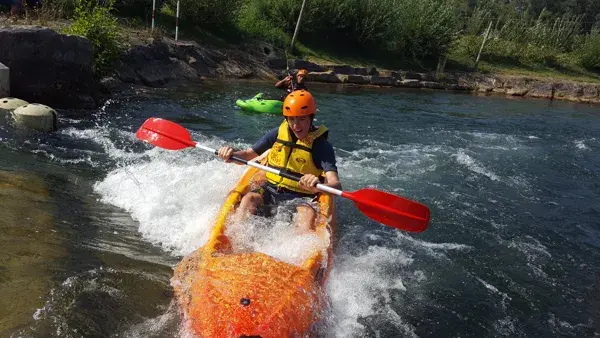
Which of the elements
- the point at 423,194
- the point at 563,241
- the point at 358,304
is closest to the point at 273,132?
the point at 358,304

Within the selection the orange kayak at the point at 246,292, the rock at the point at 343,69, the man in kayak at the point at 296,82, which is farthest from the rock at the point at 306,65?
the orange kayak at the point at 246,292

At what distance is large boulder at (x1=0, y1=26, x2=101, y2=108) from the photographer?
7.34m

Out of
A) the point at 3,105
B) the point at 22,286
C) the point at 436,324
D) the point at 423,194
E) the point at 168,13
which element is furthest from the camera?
the point at 168,13

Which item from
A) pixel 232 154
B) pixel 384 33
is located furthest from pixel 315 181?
pixel 384 33

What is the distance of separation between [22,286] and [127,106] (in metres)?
6.28

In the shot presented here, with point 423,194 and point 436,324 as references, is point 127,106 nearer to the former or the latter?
point 423,194

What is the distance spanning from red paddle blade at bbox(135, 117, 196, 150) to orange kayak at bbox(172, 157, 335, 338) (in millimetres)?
1492

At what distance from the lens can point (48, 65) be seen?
7.67 m

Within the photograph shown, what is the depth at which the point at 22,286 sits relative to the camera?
115 inches

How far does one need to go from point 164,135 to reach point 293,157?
1445 mm

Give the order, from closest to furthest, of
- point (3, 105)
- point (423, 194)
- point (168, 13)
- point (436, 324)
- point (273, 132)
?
1. point (436, 324)
2. point (273, 132)
3. point (423, 194)
4. point (3, 105)
5. point (168, 13)

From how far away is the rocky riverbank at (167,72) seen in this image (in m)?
7.50

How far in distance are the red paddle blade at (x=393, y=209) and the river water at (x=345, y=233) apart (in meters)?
0.50

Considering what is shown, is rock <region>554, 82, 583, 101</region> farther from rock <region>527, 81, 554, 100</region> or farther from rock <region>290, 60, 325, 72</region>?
rock <region>290, 60, 325, 72</region>
